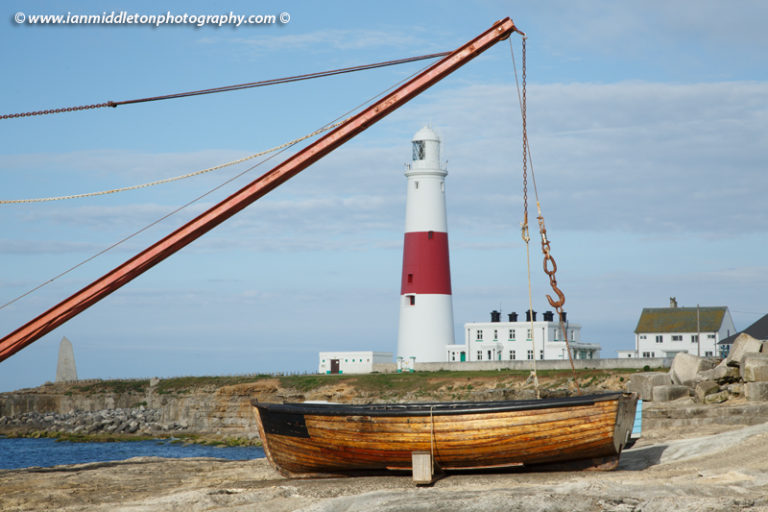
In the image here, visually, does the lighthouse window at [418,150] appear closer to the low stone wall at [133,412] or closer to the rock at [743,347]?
the low stone wall at [133,412]

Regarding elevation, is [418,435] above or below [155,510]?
above

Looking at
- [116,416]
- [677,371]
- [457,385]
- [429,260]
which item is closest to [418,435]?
[677,371]

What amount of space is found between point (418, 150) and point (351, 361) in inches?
576

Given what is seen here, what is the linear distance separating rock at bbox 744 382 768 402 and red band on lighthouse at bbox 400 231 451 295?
27.8 metres

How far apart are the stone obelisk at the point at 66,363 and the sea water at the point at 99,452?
65.2 feet

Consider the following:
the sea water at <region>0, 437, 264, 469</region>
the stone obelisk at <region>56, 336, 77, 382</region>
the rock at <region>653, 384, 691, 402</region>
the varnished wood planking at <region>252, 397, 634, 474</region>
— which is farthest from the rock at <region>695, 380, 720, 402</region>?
the stone obelisk at <region>56, 336, 77, 382</region>

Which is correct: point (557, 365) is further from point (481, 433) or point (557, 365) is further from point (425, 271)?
point (481, 433)

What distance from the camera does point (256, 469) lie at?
1792cm

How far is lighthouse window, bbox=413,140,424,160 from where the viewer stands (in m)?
51.2

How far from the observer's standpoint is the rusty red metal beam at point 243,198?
59.1ft

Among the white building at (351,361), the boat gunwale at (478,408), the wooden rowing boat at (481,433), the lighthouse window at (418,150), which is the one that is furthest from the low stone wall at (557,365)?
the boat gunwale at (478,408)

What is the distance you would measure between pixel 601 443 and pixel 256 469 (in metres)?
7.59

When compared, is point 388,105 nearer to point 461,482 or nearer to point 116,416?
point 461,482

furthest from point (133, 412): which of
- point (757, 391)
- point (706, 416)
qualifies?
point (757, 391)
